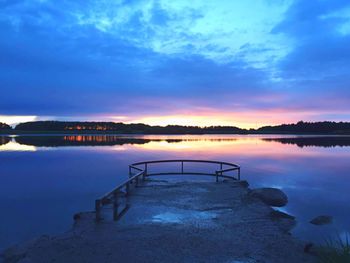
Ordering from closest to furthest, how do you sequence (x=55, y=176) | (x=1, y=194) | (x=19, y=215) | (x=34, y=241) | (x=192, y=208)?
(x=34, y=241) → (x=192, y=208) → (x=19, y=215) → (x=1, y=194) → (x=55, y=176)

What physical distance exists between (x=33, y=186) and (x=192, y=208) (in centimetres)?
1298

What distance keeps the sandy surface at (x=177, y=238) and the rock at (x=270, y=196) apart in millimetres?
1486

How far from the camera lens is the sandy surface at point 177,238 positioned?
265 inches

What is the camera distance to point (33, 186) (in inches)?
792

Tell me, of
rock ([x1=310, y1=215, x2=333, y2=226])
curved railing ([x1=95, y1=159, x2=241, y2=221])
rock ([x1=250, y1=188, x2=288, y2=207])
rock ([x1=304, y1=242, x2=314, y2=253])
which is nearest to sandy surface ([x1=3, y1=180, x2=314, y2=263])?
rock ([x1=304, y1=242, x2=314, y2=253])

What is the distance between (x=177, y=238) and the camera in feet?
25.7

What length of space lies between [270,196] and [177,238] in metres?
7.54

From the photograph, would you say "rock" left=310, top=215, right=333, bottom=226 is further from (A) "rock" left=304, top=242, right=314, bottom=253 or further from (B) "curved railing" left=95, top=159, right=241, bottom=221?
(B) "curved railing" left=95, top=159, right=241, bottom=221

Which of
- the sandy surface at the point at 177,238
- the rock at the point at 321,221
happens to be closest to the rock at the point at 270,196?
the sandy surface at the point at 177,238

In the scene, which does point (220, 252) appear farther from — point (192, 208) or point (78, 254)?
point (192, 208)

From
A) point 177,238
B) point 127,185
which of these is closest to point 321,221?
point 177,238

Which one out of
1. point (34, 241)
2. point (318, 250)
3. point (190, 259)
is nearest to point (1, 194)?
A: point (34, 241)

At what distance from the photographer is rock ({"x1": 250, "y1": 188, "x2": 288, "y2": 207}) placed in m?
13.7

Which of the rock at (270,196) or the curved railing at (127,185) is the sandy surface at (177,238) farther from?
the rock at (270,196)
